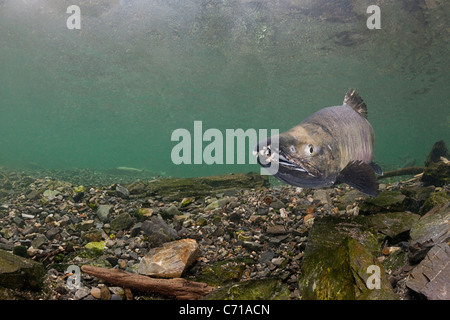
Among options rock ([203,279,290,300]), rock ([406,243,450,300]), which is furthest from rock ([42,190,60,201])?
rock ([406,243,450,300])

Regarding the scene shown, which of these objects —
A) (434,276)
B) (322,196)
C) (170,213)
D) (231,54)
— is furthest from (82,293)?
(231,54)

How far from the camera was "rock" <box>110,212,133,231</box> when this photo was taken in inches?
166

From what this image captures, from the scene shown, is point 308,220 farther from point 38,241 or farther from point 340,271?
point 38,241

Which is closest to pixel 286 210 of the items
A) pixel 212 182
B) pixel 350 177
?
pixel 350 177

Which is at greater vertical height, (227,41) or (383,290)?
(227,41)

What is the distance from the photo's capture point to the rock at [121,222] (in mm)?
4215

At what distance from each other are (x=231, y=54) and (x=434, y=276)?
24.5m

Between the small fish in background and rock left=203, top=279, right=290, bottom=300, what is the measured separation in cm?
90

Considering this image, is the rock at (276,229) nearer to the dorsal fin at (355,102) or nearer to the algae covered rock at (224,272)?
the algae covered rock at (224,272)

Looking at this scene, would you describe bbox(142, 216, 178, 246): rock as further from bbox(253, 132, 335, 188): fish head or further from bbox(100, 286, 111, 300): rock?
bbox(253, 132, 335, 188): fish head

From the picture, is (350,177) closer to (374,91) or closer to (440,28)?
(440,28)

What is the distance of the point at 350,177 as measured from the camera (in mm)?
2330

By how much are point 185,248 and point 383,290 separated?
195cm

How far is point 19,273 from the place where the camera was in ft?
7.43
